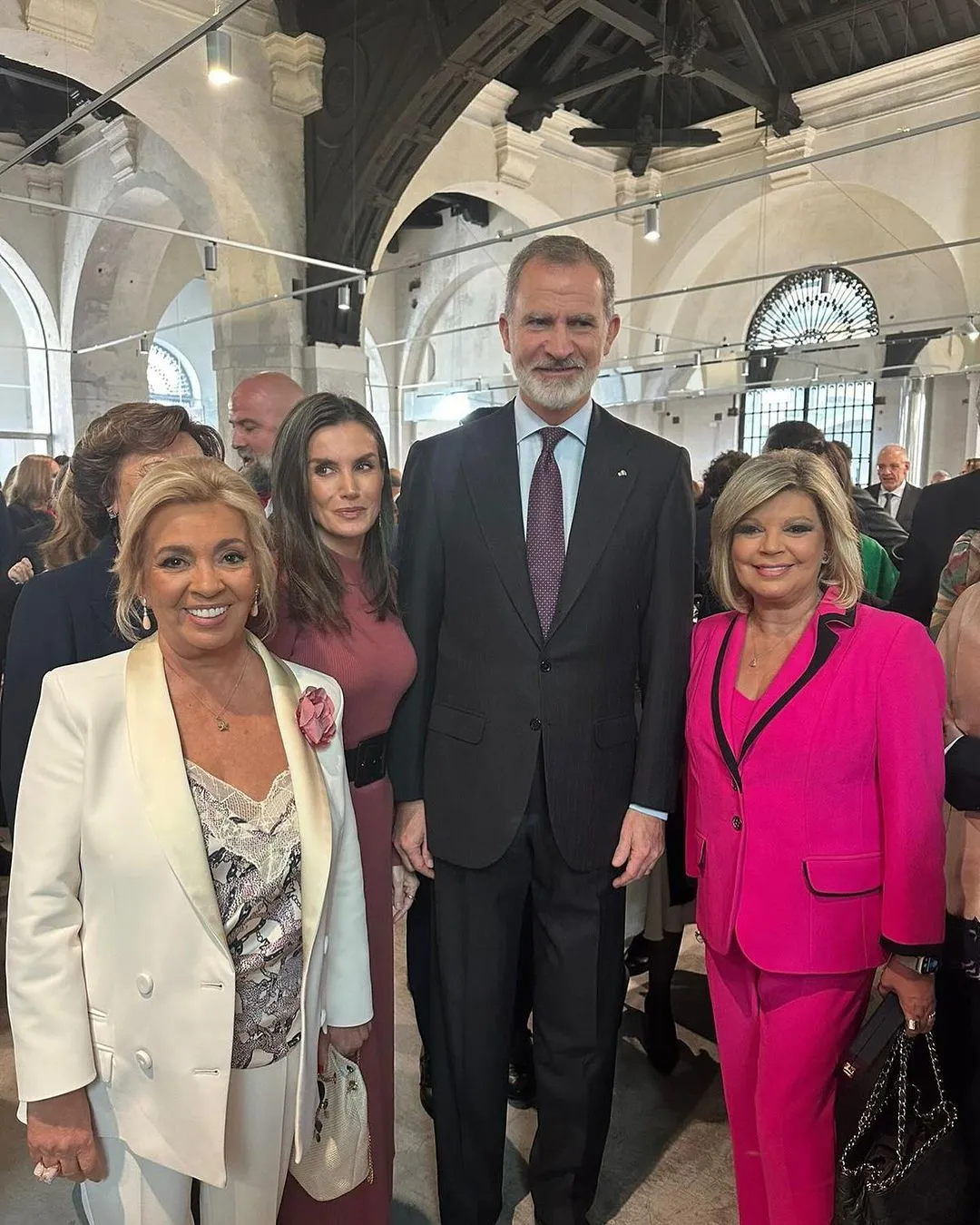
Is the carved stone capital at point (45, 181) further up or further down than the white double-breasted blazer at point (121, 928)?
further up

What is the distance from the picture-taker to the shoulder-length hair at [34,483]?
5.46m

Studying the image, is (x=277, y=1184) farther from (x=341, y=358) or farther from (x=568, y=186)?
(x=568, y=186)

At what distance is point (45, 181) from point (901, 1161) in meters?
16.6

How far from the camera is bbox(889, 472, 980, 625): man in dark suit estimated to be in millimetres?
2848

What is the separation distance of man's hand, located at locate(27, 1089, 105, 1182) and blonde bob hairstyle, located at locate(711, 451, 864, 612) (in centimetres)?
165

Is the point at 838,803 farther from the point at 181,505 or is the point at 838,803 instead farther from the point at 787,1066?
the point at 181,505

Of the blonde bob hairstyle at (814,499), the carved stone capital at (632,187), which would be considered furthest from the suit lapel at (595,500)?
the carved stone capital at (632,187)

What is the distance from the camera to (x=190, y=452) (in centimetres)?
214

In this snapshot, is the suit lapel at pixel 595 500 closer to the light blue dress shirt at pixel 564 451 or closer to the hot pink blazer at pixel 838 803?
the light blue dress shirt at pixel 564 451

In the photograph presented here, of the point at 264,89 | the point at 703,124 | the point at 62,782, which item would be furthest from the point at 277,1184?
the point at 703,124

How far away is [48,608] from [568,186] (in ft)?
47.9

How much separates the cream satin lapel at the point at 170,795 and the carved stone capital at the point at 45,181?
15.3 metres

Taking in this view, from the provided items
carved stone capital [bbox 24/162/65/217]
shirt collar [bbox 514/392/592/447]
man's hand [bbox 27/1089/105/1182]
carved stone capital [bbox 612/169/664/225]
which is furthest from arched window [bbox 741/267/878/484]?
man's hand [bbox 27/1089/105/1182]

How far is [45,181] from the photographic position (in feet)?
46.6
